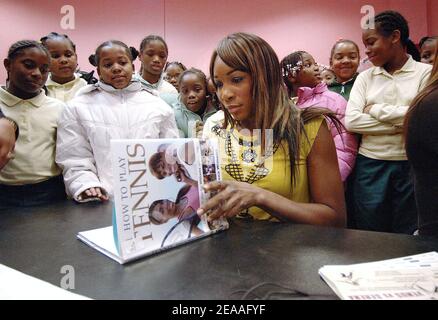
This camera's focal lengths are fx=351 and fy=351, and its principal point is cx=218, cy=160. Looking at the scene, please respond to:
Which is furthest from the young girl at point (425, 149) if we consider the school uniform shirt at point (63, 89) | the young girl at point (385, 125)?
the school uniform shirt at point (63, 89)

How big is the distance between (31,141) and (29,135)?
3 centimetres

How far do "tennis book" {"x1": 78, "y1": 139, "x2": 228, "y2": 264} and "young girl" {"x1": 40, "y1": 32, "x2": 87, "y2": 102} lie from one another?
65.5 inches

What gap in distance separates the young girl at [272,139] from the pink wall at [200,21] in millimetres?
4242

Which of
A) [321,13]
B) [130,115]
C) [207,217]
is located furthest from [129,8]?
[207,217]

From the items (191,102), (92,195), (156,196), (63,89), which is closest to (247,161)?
(156,196)

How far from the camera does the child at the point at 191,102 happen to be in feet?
8.27

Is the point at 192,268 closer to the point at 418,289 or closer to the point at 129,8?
the point at 418,289

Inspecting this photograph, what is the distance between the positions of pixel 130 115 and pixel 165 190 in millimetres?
1031

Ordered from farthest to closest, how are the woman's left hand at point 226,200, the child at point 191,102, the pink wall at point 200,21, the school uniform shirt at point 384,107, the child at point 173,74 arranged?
1. the pink wall at point 200,21
2. the child at point 173,74
3. the child at point 191,102
4. the school uniform shirt at point 384,107
5. the woman's left hand at point 226,200

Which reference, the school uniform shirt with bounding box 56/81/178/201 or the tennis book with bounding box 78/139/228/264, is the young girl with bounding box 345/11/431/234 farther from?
the tennis book with bounding box 78/139/228/264

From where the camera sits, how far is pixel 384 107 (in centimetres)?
189

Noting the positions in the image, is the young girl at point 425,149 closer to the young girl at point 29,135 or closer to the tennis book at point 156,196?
the tennis book at point 156,196

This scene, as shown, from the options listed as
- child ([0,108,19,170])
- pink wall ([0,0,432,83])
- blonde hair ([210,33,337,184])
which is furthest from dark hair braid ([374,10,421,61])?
pink wall ([0,0,432,83])

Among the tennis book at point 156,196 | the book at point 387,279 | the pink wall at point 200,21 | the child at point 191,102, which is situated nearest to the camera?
the book at point 387,279
